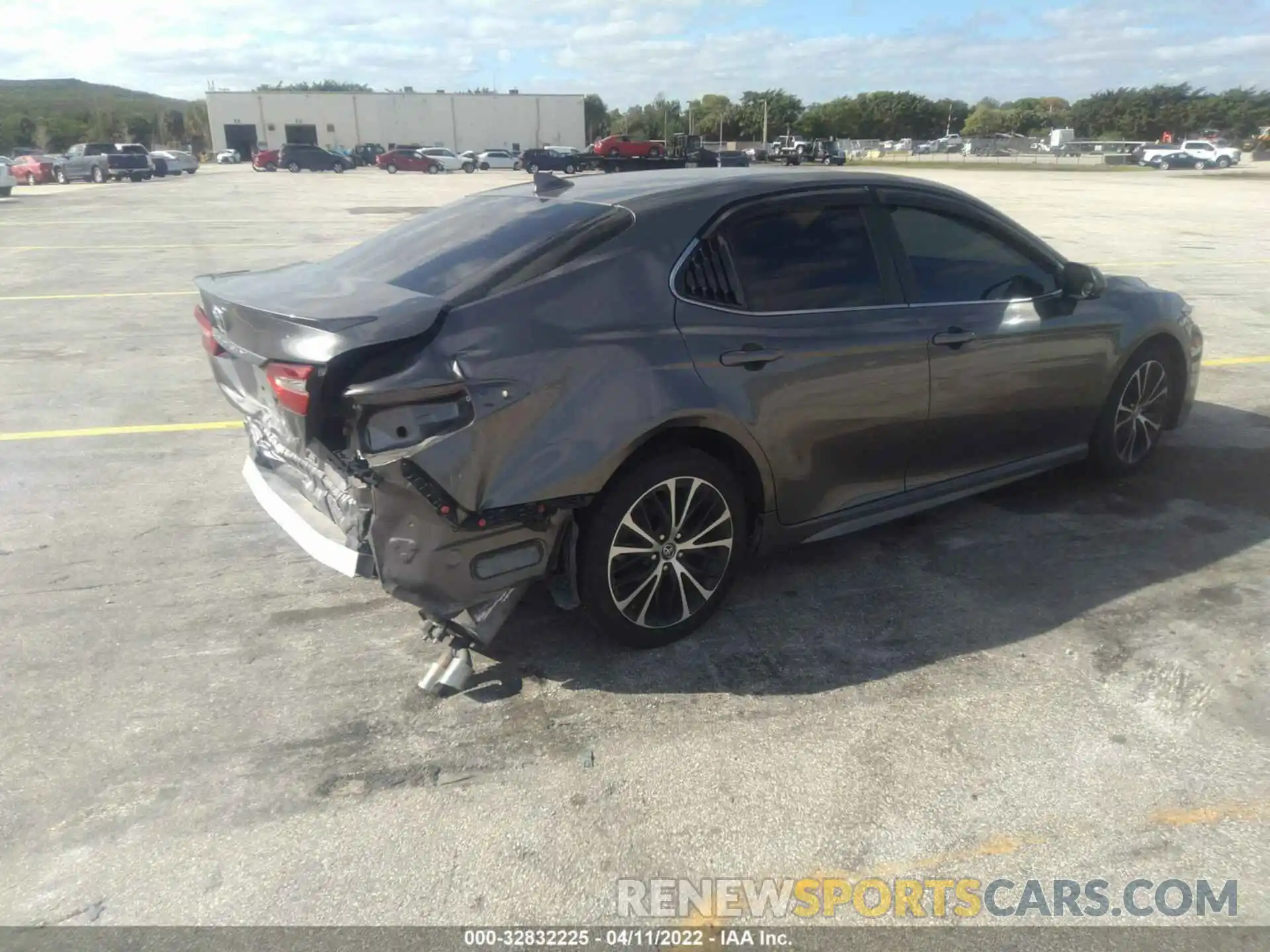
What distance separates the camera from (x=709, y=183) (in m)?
3.82

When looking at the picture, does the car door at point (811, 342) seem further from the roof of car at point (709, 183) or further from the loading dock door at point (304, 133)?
the loading dock door at point (304, 133)

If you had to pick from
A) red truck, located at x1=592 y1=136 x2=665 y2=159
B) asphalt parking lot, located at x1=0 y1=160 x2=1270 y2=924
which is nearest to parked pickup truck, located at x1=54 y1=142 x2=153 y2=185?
red truck, located at x1=592 y1=136 x2=665 y2=159

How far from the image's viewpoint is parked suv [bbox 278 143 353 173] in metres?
56.3

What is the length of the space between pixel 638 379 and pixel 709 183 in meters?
1.06

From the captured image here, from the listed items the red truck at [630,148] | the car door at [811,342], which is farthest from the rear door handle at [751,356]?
the red truck at [630,148]

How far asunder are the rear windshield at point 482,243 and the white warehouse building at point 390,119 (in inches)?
3613

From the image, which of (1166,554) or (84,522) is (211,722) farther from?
(1166,554)

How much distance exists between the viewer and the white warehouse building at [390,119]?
9106 centimetres

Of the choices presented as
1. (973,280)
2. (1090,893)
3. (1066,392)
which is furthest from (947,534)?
(1090,893)

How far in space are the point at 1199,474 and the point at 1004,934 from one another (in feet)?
13.3

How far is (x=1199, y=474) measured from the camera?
216 inches

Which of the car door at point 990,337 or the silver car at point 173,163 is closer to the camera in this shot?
the car door at point 990,337

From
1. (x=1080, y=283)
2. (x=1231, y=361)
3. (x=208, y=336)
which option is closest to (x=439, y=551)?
(x=208, y=336)

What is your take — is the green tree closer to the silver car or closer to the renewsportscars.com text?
the silver car
